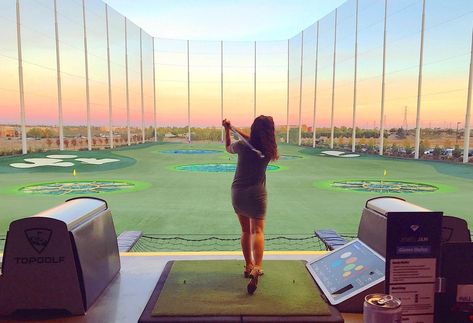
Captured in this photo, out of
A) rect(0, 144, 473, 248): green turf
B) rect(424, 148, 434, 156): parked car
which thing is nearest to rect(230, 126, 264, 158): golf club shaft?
rect(0, 144, 473, 248): green turf

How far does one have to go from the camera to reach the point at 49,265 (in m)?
1.90

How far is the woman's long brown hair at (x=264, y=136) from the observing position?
2.58m

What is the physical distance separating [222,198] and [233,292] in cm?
560

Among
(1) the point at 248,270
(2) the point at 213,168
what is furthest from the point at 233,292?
(2) the point at 213,168

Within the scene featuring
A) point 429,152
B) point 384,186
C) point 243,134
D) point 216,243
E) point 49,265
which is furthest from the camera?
point 429,152

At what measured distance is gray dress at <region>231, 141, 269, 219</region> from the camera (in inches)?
99.9

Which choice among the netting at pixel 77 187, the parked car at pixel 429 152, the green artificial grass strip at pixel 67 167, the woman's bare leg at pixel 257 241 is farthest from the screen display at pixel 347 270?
the parked car at pixel 429 152

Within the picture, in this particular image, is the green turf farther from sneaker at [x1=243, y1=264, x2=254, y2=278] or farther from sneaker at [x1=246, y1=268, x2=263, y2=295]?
sneaker at [x1=246, y1=268, x2=263, y2=295]

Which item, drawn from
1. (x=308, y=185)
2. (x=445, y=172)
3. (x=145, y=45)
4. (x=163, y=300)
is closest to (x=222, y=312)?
(x=163, y=300)

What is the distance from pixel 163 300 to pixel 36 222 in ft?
2.55

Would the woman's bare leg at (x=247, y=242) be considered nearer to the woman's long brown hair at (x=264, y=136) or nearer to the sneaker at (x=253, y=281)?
the sneaker at (x=253, y=281)

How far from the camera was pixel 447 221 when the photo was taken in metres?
2.06

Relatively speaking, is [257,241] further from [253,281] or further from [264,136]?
[264,136]

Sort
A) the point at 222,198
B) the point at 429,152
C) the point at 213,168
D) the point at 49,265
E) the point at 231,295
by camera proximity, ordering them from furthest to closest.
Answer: the point at 429,152
the point at 213,168
the point at 222,198
the point at 231,295
the point at 49,265
